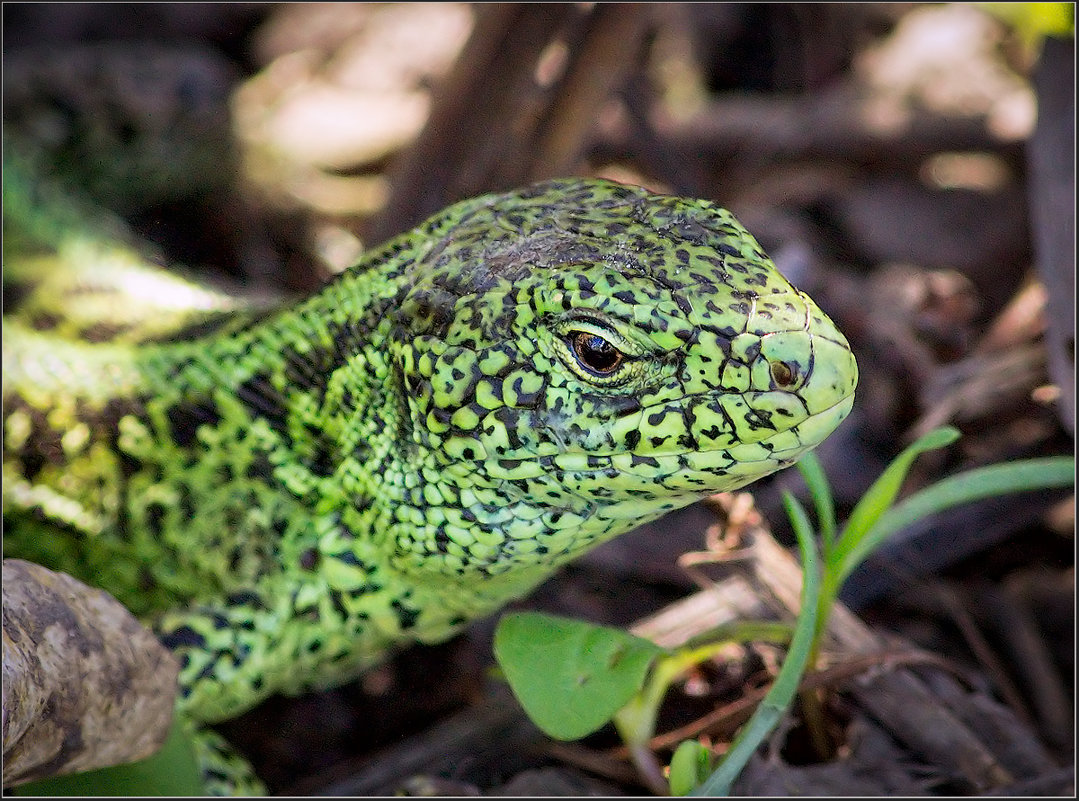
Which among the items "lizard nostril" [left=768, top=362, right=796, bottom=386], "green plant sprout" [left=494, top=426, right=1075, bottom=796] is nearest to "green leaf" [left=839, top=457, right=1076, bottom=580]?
"green plant sprout" [left=494, top=426, right=1075, bottom=796]

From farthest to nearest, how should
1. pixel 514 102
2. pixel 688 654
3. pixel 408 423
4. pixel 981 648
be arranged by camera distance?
pixel 514 102 → pixel 981 648 → pixel 688 654 → pixel 408 423

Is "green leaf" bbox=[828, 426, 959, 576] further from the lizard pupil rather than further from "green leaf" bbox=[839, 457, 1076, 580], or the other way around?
the lizard pupil

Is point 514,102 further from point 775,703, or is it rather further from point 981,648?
point 775,703

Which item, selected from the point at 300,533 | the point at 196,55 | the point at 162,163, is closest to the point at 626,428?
the point at 300,533

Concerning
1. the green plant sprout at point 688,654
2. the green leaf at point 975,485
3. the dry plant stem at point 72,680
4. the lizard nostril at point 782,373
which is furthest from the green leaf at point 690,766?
the dry plant stem at point 72,680

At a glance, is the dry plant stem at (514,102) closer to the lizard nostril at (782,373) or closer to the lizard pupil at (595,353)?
the lizard pupil at (595,353)

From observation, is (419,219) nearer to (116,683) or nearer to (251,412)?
(251,412)

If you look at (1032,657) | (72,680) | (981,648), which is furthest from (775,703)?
(1032,657)
